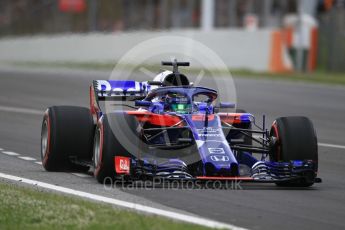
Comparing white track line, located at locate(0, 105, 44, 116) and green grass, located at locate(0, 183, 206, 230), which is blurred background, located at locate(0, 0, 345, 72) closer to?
white track line, located at locate(0, 105, 44, 116)

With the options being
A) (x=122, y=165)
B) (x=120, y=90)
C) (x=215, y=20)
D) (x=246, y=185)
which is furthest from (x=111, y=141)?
(x=215, y=20)

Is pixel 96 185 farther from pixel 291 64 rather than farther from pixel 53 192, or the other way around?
pixel 291 64

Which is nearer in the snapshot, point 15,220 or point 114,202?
point 15,220

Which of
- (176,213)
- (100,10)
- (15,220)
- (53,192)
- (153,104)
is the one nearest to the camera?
(15,220)

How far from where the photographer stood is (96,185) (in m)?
10.9

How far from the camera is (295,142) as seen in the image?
11.2 m

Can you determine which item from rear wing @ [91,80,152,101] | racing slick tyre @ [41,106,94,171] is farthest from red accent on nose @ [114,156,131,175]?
rear wing @ [91,80,152,101]

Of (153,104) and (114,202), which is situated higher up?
(153,104)

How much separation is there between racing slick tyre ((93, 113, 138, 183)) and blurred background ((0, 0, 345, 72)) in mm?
22448

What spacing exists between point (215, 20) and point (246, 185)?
2907cm

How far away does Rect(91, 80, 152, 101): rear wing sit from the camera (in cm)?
1298

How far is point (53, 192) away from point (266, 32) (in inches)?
926

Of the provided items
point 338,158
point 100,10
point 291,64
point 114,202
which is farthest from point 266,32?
point 114,202

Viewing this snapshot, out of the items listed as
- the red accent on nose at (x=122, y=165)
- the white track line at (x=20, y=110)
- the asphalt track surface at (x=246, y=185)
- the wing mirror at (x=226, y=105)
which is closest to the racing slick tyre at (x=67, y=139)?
the asphalt track surface at (x=246, y=185)
